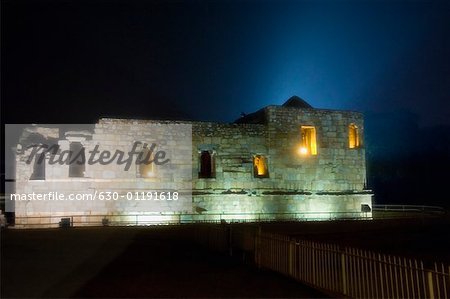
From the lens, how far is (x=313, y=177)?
82.6 ft

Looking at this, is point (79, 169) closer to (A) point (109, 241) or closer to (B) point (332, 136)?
(A) point (109, 241)

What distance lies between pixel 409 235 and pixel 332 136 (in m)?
9.01

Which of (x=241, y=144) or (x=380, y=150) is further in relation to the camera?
(x=380, y=150)

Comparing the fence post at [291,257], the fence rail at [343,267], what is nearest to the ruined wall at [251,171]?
the fence rail at [343,267]

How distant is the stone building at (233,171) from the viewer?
2155 cm

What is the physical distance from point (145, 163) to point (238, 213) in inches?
221

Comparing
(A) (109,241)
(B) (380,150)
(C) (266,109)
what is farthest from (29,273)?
(B) (380,150)

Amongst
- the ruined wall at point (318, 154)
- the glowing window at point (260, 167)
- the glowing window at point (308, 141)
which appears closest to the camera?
the glowing window at point (260, 167)

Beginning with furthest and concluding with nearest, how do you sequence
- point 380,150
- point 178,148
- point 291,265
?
point 380,150 → point 178,148 → point 291,265

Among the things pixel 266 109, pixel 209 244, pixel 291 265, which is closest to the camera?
pixel 291 265

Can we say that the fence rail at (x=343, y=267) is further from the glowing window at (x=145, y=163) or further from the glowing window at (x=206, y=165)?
the glowing window at (x=206, y=165)

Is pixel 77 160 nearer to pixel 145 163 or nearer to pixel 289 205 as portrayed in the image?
pixel 145 163

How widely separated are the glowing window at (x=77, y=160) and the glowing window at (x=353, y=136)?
15634 millimetres

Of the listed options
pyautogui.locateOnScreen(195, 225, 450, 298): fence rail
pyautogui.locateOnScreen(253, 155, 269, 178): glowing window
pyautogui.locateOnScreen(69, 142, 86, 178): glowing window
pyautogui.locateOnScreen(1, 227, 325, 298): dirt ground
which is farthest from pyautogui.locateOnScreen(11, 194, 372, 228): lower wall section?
pyautogui.locateOnScreen(195, 225, 450, 298): fence rail
